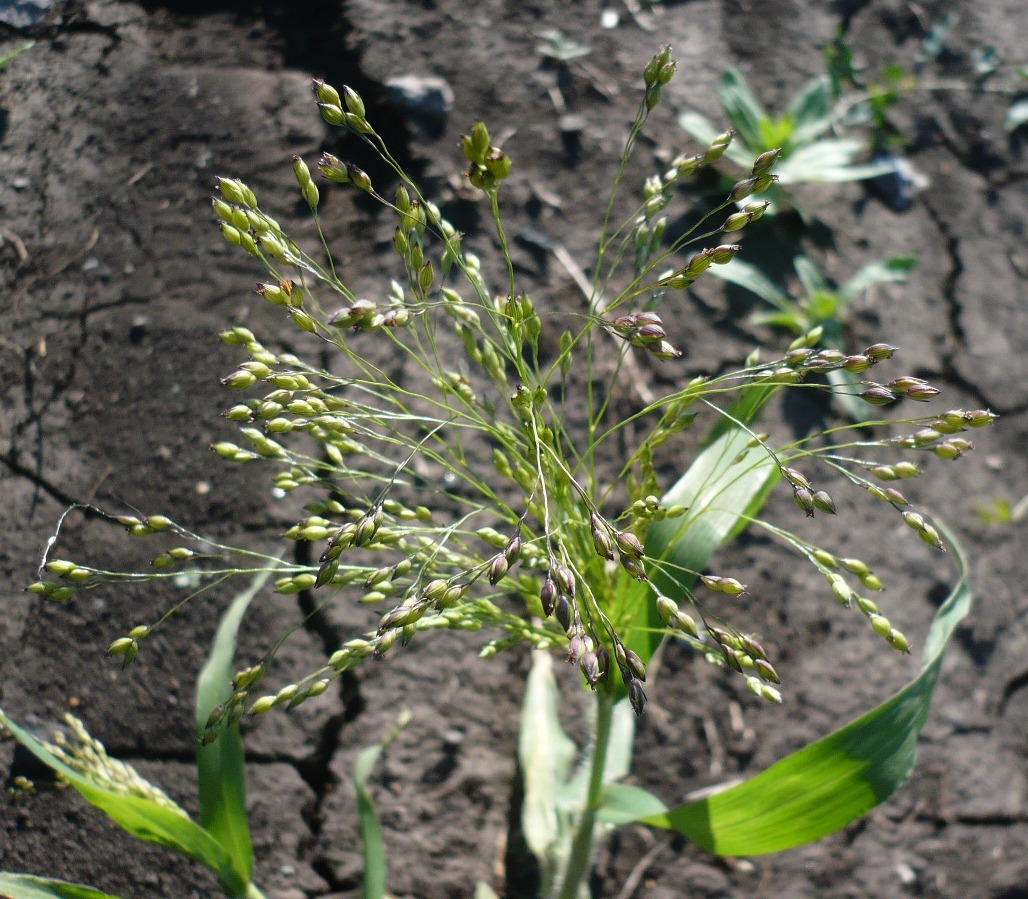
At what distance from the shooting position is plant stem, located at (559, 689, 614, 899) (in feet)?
4.56

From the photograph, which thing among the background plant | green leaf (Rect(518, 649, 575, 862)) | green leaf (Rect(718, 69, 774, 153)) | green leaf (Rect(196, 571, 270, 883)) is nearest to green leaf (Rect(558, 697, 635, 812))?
green leaf (Rect(518, 649, 575, 862))

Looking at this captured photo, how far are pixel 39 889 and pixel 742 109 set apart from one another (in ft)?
7.92

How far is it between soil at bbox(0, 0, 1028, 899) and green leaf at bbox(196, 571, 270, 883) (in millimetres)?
401

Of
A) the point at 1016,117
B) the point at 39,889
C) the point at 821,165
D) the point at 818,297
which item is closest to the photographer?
the point at 39,889

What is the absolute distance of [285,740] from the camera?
69.7 inches

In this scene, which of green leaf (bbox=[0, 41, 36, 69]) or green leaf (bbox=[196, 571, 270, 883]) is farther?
green leaf (bbox=[0, 41, 36, 69])

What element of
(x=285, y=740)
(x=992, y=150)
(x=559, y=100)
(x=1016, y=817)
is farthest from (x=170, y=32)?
(x=1016, y=817)

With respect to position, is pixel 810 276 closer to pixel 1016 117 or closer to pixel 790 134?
pixel 790 134

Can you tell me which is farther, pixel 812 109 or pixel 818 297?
pixel 812 109

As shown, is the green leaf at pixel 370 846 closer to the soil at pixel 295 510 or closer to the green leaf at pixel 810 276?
the soil at pixel 295 510

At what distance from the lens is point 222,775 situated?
1312 millimetres

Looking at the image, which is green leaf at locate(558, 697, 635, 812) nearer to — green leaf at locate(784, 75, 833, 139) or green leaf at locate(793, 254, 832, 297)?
green leaf at locate(793, 254, 832, 297)

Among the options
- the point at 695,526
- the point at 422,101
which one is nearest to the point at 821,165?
the point at 422,101

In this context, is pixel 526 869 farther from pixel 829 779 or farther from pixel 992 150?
pixel 992 150
